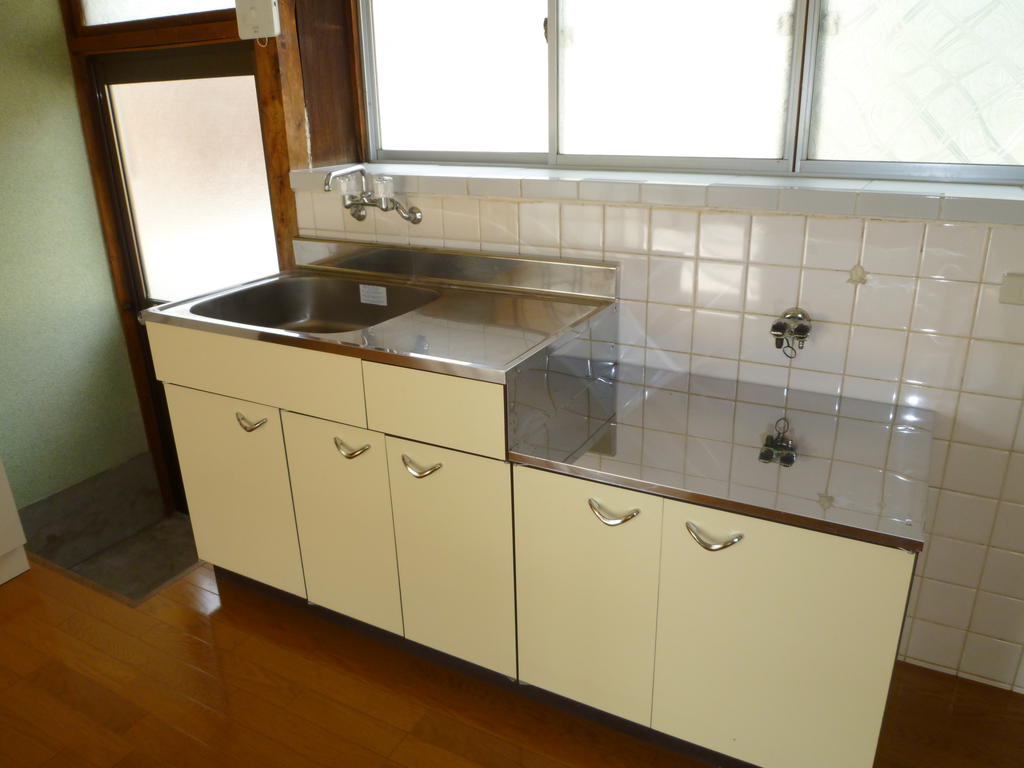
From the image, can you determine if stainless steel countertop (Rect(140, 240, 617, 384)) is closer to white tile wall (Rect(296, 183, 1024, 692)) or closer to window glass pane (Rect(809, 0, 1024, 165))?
white tile wall (Rect(296, 183, 1024, 692))

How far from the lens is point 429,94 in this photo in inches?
96.4

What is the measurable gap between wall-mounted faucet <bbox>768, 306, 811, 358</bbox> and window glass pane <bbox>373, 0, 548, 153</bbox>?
887 mm

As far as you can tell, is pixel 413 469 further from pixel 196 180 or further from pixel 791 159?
pixel 196 180

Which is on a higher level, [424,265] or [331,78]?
[331,78]

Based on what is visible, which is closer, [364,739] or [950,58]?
[950,58]

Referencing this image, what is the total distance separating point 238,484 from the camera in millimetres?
2184

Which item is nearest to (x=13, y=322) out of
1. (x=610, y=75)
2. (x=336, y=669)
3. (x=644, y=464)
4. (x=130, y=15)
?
(x=130, y=15)

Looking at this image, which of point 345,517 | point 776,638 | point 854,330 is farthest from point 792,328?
point 345,517

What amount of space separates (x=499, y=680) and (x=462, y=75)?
1682 millimetres

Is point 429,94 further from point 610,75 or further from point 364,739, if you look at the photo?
point 364,739

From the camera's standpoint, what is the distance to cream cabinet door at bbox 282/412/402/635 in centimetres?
191

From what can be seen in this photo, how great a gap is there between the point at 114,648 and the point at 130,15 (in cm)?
202

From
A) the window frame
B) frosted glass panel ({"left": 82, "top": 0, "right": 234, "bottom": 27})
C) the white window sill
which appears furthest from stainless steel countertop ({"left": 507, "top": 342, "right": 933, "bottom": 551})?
frosted glass panel ({"left": 82, "top": 0, "right": 234, "bottom": 27})

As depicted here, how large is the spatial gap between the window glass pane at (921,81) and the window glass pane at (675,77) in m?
0.12
